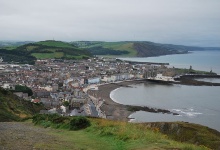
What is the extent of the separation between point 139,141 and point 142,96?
195ft

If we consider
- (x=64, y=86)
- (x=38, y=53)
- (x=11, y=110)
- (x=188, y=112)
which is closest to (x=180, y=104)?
(x=188, y=112)

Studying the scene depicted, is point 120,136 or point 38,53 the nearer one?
point 120,136

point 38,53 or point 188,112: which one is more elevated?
point 38,53

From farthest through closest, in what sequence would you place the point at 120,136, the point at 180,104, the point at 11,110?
the point at 180,104 → the point at 11,110 → the point at 120,136

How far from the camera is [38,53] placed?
526 ft

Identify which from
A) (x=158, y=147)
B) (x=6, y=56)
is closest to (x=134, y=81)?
(x=6, y=56)

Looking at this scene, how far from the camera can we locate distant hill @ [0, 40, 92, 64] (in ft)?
447

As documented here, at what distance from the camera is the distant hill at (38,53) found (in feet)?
447

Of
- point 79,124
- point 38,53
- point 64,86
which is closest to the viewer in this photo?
point 79,124

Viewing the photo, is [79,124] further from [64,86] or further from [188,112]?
[64,86]

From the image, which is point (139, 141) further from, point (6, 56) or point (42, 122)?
point (6, 56)

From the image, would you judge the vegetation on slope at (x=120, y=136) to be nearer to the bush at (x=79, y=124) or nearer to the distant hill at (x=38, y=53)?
the bush at (x=79, y=124)

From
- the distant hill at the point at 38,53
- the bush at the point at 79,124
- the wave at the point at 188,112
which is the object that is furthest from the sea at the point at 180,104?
the distant hill at the point at 38,53

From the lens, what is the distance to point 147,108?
51.9 m
